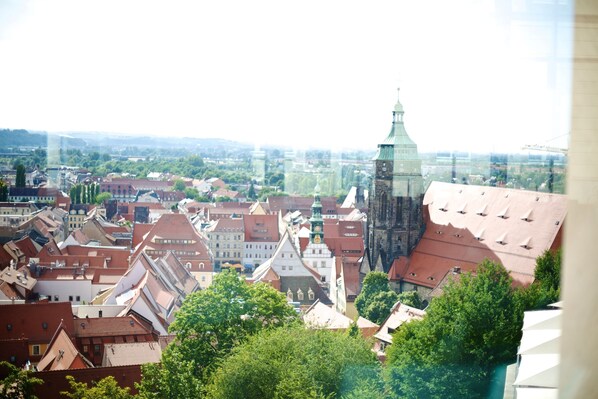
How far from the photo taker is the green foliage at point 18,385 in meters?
3.71

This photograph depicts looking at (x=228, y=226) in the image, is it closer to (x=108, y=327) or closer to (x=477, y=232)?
(x=477, y=232)

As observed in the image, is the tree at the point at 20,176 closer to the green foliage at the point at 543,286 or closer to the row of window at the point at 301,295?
the row of window at the point at 301,295

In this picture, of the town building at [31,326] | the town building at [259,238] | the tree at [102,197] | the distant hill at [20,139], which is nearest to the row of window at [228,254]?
the town building at [259,238]

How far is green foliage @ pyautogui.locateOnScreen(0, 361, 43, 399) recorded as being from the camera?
3.71m

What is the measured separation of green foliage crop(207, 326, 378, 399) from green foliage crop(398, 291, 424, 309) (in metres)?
3.79

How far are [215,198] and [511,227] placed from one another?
10542mm

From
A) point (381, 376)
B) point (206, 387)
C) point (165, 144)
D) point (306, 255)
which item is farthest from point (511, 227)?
point (165, 144)

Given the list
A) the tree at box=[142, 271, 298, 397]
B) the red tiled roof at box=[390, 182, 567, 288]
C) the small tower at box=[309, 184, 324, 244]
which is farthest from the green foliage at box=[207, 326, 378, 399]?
the small tower at box=[309, 184, 324, 244]

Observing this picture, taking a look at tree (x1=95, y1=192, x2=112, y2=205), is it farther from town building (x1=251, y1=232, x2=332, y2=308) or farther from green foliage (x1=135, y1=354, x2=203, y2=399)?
green foliage (x1=135, y1=354, x2=203, y2=399)

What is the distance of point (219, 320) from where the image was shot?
4750 millimetres

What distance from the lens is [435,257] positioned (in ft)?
28.7

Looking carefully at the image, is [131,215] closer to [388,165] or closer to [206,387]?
[388,165]

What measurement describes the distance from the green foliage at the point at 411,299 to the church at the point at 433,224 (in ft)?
0.54

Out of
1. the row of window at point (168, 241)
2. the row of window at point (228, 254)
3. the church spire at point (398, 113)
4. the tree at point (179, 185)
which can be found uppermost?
the church spire at point (398, 113)
